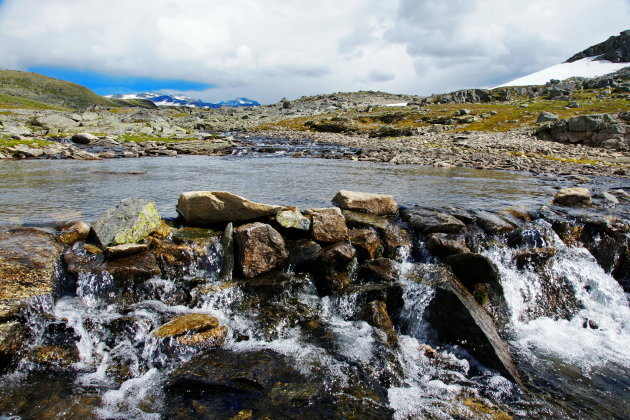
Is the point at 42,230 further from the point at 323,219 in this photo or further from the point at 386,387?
the point at 386,387

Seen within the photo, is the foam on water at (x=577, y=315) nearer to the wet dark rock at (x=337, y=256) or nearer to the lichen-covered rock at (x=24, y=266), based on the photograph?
the wet dark rock at (x=337, y=256)

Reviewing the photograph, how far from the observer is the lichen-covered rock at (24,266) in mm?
7324

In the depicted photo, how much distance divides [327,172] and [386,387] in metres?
22.2

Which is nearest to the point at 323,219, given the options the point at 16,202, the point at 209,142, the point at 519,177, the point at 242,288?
the point at 242,288

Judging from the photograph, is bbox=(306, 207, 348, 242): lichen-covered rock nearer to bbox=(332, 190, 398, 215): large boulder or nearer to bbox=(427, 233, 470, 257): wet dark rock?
bbox=(332, 190, 398, 215): large boulder

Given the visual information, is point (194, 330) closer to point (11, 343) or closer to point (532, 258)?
point (11, 343)

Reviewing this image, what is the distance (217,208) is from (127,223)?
2.53 metres

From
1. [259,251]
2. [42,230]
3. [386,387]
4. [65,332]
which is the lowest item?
[386,387]

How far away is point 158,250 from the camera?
9969 millimetres

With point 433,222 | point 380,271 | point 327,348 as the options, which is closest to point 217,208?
point 380,271

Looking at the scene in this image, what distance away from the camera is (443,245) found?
1157 centimetres

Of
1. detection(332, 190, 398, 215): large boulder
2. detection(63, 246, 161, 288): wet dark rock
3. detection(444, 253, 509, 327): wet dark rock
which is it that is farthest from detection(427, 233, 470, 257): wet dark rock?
detection(63, 246, 161, 288): wet dark rock

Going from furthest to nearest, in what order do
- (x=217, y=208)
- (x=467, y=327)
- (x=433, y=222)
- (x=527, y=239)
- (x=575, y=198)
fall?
1. (x=575, y=198)
2. (x=527, y=239)
3. (x=433, y=222)
4. (x=217, y=208)
5. (x=467, y=327)

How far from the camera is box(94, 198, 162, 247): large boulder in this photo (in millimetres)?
9758
